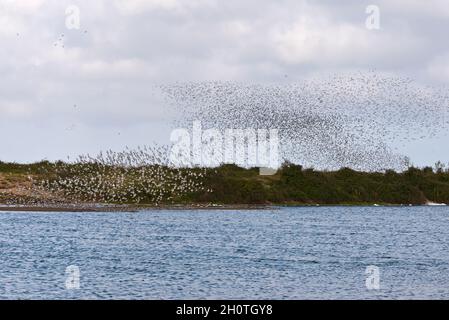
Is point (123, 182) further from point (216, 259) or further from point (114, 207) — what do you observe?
point (216, 259)

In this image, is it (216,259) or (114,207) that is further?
(114,207)

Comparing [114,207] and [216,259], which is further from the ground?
[114,207]

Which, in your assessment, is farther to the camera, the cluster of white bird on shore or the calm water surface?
the cluster of white bird on shore

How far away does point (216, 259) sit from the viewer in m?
71.3

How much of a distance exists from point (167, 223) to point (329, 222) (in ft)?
89.1

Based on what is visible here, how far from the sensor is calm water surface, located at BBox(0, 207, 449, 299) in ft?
174

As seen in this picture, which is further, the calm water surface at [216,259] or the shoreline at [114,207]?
the shoreline at [114,207]

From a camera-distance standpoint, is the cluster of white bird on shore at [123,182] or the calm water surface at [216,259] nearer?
the calm water surface at [216,259]

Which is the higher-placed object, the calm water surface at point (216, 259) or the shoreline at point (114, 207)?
the shoreline at point (114, 207)

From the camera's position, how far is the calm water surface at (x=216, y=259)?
52938 millimetres

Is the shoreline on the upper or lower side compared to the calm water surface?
upper

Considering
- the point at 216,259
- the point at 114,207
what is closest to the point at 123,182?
the point at 114,207
